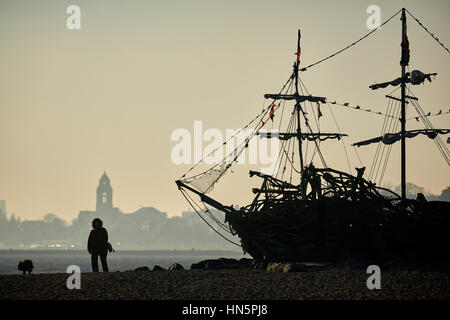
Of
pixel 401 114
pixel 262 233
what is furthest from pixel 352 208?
pixel 401 114

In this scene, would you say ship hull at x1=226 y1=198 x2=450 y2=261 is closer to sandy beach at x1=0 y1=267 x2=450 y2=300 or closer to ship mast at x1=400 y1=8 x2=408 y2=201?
sandy beach at x1=0 y1=267 x2=450 y2=300

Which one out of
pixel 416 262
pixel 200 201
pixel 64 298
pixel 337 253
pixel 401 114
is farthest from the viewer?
pixel 401 114

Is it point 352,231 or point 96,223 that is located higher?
point 96,223

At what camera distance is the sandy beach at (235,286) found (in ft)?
52.2

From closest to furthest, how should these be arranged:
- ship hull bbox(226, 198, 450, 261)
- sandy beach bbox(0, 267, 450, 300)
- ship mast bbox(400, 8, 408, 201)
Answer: sandy beach bbox(0, 267, 450, 300)
ship hull bbox(226, 198, 450, 261)
ship mast bbox(400, 8, 408, 201)

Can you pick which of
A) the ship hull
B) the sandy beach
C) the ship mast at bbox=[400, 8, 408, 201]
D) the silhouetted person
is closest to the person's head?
the silhouetted person

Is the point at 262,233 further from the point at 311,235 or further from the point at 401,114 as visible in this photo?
the point at 401,114

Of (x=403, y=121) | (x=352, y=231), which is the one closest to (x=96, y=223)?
(x=352, y=231)

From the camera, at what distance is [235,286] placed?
17469mm

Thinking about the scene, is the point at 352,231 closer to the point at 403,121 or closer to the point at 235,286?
the point at 235,286

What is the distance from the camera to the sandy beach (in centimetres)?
1590

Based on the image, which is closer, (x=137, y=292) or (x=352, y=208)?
(x=137, y=292)

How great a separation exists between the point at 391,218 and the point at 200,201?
1036 centimetres
